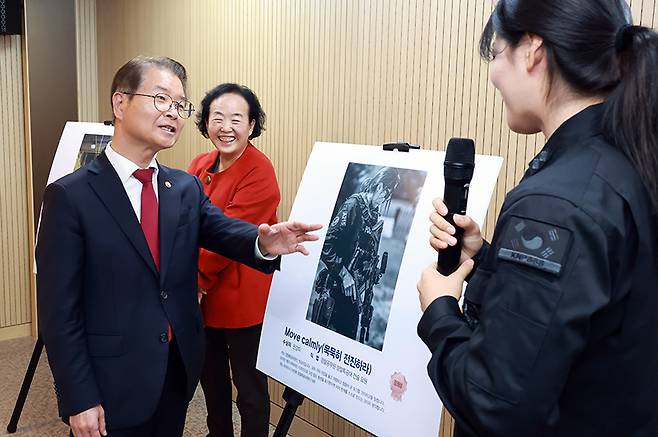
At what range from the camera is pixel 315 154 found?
81.4 inches

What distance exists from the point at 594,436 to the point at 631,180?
15.9 inches

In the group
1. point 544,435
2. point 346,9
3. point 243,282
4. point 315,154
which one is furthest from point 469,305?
point 346,9

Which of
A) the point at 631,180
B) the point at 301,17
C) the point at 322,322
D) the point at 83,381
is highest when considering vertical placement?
the point at 301,17

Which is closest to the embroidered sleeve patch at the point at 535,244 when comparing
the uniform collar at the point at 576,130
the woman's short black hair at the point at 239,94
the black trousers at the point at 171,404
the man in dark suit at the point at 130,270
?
the uniform collar at the point at 576,130

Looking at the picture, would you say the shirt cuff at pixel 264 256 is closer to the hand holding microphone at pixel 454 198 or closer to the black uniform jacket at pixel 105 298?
the black uniform jacket at pixel 105 298

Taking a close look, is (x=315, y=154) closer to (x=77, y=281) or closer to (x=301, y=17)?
(x=77, y=281)

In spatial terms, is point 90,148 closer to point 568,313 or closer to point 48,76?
point 48,76

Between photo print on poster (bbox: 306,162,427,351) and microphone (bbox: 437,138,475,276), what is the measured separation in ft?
1.73

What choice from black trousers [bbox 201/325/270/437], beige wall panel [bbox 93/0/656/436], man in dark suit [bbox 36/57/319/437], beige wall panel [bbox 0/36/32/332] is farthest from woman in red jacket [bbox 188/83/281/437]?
beige wall panel [bbox 0/36/32/332]

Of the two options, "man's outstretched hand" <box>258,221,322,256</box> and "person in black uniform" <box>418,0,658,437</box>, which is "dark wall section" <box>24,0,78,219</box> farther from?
"person in black uniform" <box>418,0,658,437</box>

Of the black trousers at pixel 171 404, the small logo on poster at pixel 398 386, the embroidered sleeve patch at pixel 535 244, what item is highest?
the embroidered sleeve patch at pixel 535 244

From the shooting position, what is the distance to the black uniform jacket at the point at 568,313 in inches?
33.4

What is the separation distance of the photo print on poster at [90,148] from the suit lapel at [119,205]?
4.96 ft

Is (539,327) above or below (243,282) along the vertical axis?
above
